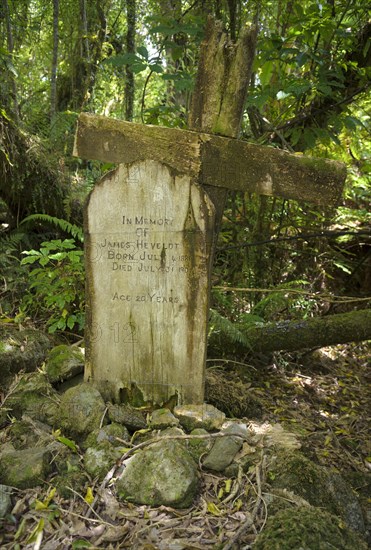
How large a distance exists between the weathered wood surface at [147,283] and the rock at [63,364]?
196 mm

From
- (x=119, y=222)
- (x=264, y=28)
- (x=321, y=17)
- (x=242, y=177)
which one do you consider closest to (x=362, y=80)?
(x=321, y=17)

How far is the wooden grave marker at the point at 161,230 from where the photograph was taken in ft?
8.93

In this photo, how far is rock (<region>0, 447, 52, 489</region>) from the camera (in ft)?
7.20

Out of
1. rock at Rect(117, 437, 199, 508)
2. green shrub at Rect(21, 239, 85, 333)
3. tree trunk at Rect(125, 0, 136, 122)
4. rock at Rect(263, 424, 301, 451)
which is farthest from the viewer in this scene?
tree trunk at Rect(125, 0, 136, 122)

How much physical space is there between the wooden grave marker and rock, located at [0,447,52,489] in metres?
0.77

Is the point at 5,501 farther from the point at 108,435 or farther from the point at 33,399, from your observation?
the point at 33,399

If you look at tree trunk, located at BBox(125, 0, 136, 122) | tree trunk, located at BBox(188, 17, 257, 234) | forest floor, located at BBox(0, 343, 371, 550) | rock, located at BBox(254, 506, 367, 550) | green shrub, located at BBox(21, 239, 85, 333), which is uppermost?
tree trunk, located at BBox(125, 0, 136, 122)

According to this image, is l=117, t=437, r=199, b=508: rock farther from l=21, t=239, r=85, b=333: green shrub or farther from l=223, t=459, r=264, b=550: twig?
l=21, t=239, r=85, b=333: green shrub

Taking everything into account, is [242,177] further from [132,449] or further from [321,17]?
[321,17]

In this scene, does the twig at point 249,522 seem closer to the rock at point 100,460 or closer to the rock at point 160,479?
the rock at point 160,479

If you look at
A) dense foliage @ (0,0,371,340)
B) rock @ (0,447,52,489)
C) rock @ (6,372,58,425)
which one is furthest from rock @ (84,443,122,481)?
dense foliage @ (0,0,371,340)

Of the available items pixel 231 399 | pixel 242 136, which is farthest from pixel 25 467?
pixel 242 136

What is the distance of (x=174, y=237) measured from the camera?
2730mm

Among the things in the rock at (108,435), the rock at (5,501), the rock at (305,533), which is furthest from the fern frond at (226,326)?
the rock at (5,501)
